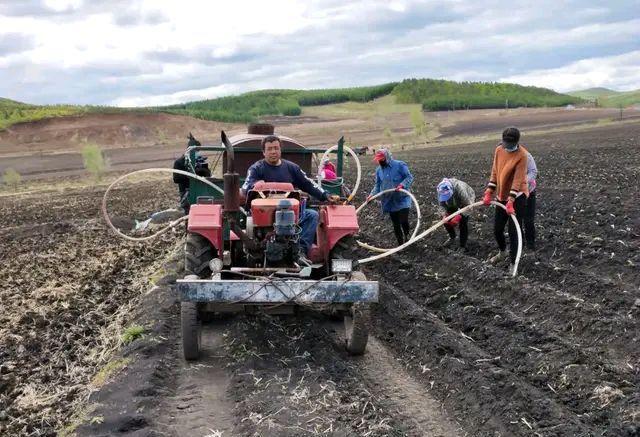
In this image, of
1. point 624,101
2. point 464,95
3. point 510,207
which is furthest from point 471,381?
point 624,101

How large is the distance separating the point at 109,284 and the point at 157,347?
3.26 m

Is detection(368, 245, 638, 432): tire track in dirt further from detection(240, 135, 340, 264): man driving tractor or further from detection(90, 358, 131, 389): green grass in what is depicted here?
detection(90, 358, 131, 389): green grass

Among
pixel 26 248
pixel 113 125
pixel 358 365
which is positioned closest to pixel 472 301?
pixel 358 365

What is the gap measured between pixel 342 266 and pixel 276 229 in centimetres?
69

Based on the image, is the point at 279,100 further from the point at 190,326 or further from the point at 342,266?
the point at 190,326

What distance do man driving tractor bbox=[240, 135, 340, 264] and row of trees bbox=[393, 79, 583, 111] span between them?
6335 centimetres

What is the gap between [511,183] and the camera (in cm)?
895

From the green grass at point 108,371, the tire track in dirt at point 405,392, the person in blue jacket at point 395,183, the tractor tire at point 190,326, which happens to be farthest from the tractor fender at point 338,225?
the person in blue jacket at point 395,183

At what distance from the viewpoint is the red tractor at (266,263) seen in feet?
19.7

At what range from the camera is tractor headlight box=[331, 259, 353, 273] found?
633 cm

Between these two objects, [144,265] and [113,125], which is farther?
[113,125]

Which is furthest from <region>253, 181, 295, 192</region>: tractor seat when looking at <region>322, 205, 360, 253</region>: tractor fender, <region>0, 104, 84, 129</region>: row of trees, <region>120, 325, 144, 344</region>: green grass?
<region>0, 104, 84, 129</region>: row of trees

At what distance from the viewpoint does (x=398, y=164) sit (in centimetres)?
1068

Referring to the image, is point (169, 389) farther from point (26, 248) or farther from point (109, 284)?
point (26, 248)
